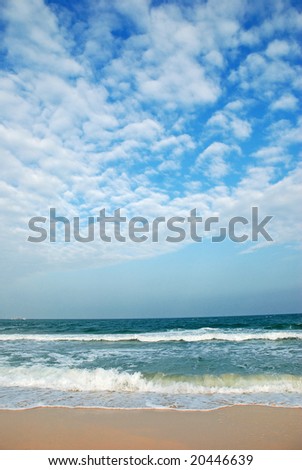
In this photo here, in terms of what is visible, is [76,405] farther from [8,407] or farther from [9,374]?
[9,374]

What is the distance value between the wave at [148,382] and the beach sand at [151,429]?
176cm

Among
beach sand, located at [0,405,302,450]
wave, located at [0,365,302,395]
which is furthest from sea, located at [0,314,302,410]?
beach sand, located at [0,405,302,450]

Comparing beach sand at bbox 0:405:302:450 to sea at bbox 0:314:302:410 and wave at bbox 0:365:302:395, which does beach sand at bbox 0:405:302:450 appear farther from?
wave at bbox 0:365:302:395

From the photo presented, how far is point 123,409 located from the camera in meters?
6.75

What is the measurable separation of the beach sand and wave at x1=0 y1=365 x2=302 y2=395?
1763mm

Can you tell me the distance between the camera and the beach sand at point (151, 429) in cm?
495

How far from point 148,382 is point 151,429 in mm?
3393

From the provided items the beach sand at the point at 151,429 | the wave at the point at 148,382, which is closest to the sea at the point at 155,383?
the wave at the point at 148,382

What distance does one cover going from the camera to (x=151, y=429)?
5.54 metres

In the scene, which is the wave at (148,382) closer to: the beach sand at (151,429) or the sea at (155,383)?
the sea at (155,383)

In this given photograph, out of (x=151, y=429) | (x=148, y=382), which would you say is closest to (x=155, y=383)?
(x=148, y=382)

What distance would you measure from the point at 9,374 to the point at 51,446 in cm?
612

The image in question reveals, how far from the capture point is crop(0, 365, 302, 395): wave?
8.27 m
